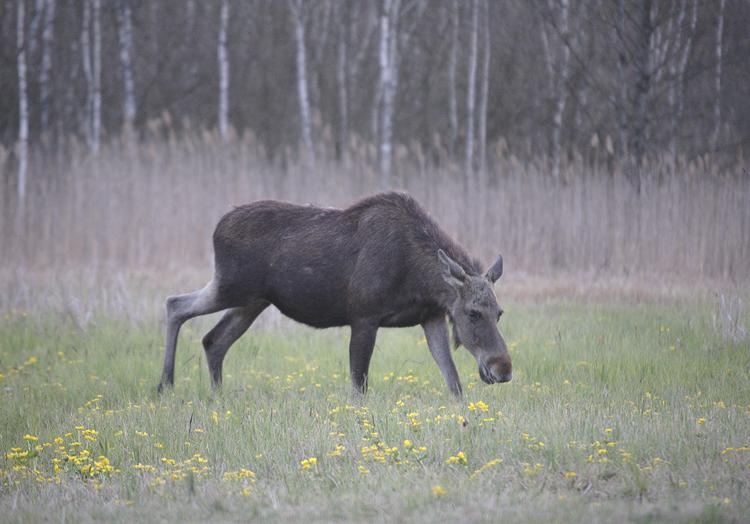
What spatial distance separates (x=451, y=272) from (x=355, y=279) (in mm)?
813

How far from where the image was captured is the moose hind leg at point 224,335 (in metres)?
8.48

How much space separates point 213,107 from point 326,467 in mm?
26551

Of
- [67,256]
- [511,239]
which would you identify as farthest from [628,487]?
[67,256]

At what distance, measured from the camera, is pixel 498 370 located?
7090 mm

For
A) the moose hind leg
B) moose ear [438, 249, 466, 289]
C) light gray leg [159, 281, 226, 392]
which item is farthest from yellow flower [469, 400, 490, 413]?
light gray leg [159, 281, 226, 392]

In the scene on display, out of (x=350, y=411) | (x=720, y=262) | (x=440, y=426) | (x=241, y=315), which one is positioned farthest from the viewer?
(x=720, y=262)

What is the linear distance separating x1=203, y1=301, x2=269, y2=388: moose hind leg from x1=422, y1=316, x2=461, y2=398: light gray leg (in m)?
1.60

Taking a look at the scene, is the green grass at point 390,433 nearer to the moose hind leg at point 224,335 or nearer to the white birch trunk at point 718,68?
the moose hind leg at point 224,335

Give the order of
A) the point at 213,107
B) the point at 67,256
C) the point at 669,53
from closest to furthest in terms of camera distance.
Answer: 1. the point at 669,53
2. the point at 67,256
3. the point at 213,107

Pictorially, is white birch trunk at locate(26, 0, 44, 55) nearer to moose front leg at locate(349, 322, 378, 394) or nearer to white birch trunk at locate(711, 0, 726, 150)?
white birch trunk at locate(711, 0, 726, 150)

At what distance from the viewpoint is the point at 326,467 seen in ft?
18.5

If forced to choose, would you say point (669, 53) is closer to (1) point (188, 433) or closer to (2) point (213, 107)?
(1) point (188, 433)

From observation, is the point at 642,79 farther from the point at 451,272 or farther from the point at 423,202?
the point at 451,272

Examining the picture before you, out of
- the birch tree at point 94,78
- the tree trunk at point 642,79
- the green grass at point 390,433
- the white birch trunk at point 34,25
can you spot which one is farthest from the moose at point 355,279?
the birch tree at point 94,78
